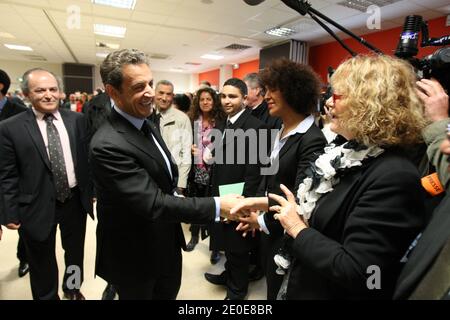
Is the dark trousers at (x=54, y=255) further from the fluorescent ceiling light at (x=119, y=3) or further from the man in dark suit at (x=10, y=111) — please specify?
the fluorescent ceiling light at (x=119, y=3)

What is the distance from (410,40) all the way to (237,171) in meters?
1.28

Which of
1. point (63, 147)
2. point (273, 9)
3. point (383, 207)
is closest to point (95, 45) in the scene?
point (273, 9)

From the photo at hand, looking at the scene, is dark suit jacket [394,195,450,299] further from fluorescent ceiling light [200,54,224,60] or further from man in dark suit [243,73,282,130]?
fluorescent ceiling light [200,54,224,60]

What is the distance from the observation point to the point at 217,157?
220 centimetres

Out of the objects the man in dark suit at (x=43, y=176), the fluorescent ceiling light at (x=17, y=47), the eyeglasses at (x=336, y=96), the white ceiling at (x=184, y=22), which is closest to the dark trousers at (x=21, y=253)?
the man in dark suit at (x=43, y=176)

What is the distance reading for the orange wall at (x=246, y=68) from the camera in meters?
9.87

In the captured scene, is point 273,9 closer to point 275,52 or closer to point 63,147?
point 275,52

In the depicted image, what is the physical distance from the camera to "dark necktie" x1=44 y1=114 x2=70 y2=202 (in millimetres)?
1835

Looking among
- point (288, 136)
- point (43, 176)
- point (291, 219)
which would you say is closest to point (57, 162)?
point (43, 176)

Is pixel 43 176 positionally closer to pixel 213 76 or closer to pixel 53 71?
pixel 213 76

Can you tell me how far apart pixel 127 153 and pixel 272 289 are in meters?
0.92

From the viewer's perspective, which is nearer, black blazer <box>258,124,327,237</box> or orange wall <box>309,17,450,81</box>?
black blazer <box>258,124,327,237</box>

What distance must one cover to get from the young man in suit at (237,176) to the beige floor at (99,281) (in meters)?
0.26

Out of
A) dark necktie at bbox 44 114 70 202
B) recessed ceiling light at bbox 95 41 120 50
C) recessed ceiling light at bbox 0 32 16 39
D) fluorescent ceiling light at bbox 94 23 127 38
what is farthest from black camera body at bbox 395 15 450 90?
recessed ceiling light at bbox 0 32 16 39
